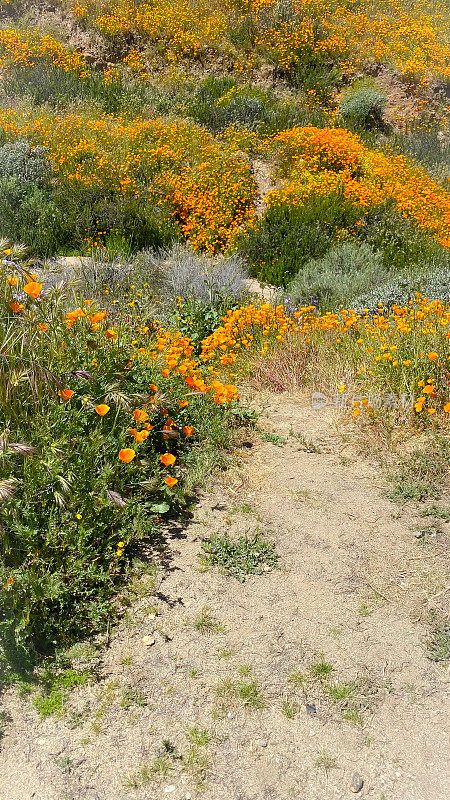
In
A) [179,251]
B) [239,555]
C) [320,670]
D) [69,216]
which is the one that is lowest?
[69,216]

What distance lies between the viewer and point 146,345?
14.6ft

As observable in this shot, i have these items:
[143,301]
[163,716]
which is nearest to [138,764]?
[163,716]

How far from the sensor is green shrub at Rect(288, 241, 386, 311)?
7.17m

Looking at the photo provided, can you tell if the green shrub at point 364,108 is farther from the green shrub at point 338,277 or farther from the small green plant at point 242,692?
the small green plant at point 242,692

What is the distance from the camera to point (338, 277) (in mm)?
7465

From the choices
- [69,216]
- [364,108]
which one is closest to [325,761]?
[69,216]

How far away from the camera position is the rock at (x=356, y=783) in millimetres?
2246

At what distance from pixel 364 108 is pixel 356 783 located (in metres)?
13.5

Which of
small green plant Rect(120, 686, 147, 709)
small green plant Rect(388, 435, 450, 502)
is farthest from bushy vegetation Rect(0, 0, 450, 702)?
small green plant Rect(120, 686, 147, 709)

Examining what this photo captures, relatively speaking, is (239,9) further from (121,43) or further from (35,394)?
(35,394)

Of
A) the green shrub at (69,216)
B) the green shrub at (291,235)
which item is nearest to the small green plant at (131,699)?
the green shrub at (291,235)

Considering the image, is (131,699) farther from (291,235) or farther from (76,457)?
(291,235)

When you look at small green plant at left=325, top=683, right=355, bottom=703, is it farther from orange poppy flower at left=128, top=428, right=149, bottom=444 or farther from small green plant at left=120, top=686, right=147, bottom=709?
orange poppy flower at left=128, top=428, right=149, bottom=444

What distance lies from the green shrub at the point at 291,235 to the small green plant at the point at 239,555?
5.54 m
